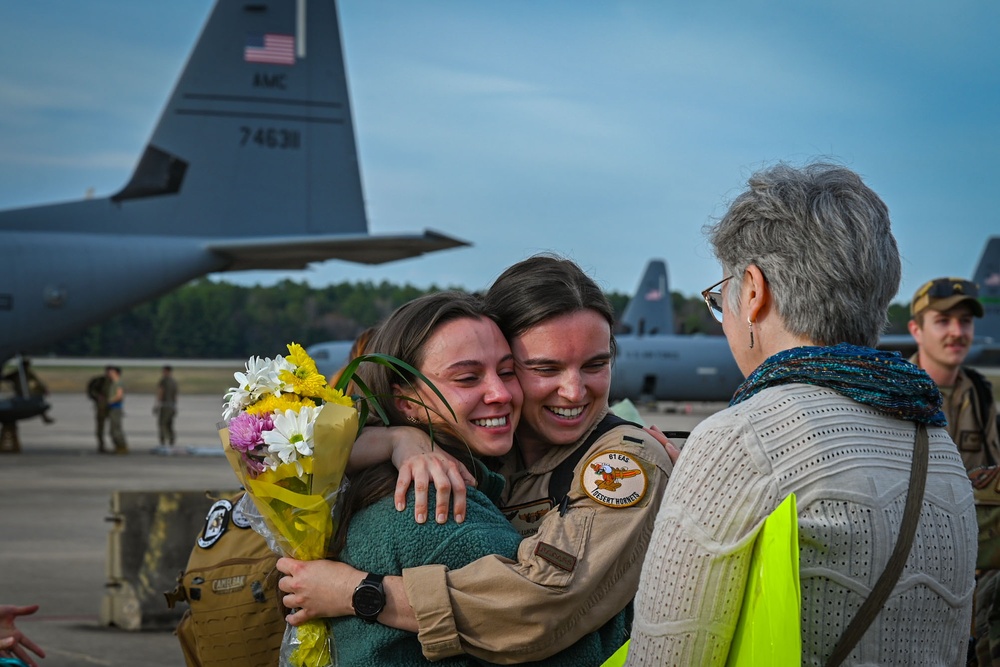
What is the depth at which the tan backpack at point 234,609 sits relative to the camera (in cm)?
281

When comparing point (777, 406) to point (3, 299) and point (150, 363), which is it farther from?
point (150, 363)

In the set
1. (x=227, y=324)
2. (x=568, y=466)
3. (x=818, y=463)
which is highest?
(x=818, y=463)

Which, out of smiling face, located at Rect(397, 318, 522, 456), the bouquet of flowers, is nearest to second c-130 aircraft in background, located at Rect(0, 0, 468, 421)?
smiling face, located at Rect(397, 318, 522, 456)

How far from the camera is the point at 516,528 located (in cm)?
241

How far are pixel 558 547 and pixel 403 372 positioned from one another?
0.60 m

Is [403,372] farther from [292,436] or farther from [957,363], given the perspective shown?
[957,363]

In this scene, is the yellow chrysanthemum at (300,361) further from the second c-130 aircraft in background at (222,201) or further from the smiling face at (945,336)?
the second c-130 aircraft in background at (222,201)

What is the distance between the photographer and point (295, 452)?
2041 mm

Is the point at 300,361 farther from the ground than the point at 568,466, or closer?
farther from the ground

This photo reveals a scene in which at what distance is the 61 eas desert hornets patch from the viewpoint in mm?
2150

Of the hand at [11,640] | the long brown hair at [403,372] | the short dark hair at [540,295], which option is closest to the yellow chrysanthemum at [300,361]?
the long brown hair at [403,372]

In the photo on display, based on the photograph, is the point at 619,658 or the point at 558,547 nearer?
the point at 619,658

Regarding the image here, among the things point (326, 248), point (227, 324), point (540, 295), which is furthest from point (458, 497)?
point (227, 324)

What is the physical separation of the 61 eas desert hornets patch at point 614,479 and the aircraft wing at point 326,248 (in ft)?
55.6
